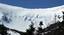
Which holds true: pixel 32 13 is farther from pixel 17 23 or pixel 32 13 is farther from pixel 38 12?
pixel 17 23

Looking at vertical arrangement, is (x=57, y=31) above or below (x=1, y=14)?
below

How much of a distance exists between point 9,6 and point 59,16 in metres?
1.15

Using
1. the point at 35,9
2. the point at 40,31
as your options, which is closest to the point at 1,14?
the point at 35,9

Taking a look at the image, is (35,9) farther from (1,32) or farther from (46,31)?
(1,32)

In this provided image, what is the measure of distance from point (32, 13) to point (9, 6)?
0.55m

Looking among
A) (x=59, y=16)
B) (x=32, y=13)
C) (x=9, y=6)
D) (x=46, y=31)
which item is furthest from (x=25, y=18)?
(x=46, y=31)

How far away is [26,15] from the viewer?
12.8 ft

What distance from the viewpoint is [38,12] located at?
398 cm

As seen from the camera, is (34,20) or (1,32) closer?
(1,32)

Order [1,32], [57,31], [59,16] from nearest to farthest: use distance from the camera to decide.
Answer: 1. [1,32]
2. [57,31]
3. [59,16]

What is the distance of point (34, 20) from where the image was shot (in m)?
3.82

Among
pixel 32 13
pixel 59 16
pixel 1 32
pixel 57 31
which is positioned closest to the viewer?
pixel 1 32

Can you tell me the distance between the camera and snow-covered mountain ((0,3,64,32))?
3.74 meters

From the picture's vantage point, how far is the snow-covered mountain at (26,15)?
12.3 ft
